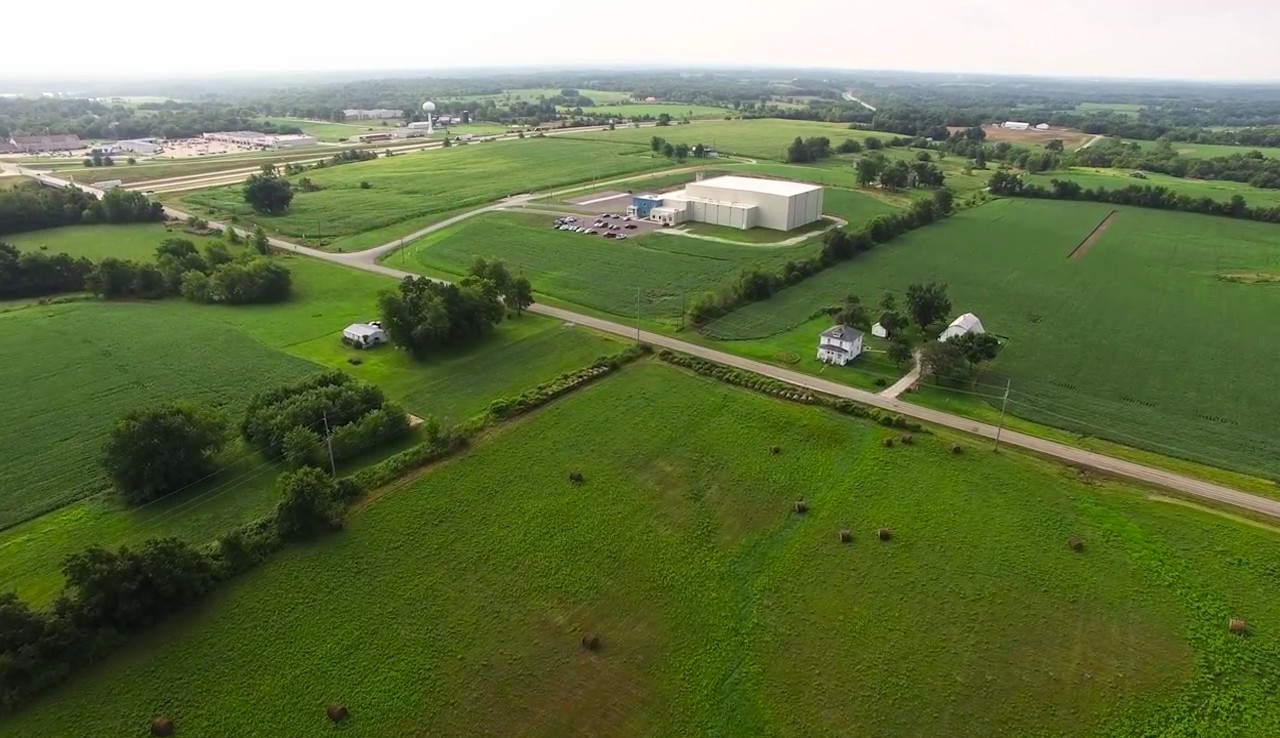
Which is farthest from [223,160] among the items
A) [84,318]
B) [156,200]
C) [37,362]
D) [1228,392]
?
[1228,392]

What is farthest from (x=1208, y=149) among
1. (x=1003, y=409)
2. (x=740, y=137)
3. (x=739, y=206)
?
(x=1003, y=409)

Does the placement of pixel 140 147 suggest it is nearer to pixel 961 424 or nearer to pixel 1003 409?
pixel 961 424

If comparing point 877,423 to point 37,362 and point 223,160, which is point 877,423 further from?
point 223,160

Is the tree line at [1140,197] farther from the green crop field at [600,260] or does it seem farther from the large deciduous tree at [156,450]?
the large deciduous tree at [156,450]

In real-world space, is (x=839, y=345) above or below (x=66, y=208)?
below

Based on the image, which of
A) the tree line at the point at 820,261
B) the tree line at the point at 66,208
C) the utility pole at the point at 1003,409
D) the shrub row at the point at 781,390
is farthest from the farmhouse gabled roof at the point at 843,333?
the tree line at the point at 66,208
